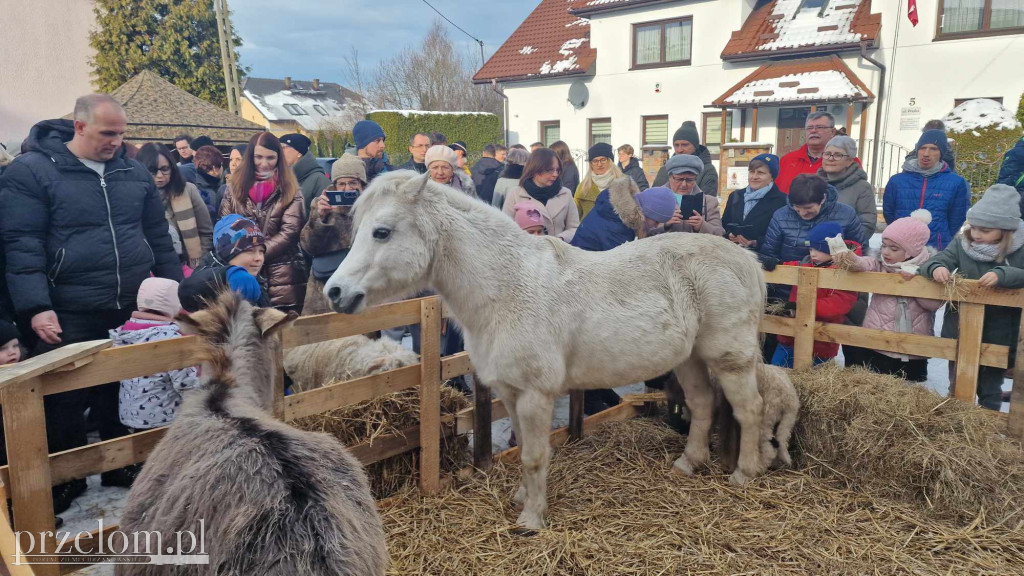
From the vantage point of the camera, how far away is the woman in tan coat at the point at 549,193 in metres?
5.54

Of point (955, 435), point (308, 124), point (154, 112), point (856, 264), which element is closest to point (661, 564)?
point (955, 435)

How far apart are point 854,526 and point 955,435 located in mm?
873

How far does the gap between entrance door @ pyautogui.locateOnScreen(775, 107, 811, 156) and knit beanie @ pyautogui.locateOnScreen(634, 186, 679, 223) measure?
15382 mm

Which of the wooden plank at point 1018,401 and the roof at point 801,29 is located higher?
the roof at point 801,29

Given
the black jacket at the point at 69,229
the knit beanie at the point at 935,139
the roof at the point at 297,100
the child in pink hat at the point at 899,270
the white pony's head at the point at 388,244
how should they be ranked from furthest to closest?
the roof at the point at 297,100, the knit beanie at the point at 935,139, the child in pink hat at the point at 899,270, the black jacket at the point at 69,229, the white pony's head at the point at 388,244

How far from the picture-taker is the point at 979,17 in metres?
16.2

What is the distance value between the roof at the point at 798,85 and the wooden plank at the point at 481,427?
16.4 metres

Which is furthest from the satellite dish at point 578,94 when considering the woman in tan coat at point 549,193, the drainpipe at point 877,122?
the woman in tan coat at point 549,193

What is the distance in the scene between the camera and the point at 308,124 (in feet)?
158

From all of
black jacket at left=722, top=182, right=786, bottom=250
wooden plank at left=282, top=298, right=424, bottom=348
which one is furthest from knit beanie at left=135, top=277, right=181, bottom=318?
black jacket at left=722, top=182, right=786, bottom=250

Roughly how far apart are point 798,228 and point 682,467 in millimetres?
2268

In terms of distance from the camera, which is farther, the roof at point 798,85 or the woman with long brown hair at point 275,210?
the roof at point 798,85

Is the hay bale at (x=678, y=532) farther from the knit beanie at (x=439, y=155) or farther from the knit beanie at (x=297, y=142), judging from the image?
the knit beanie at (x=297, y=142)

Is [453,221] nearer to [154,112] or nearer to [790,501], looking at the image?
[790,501]
